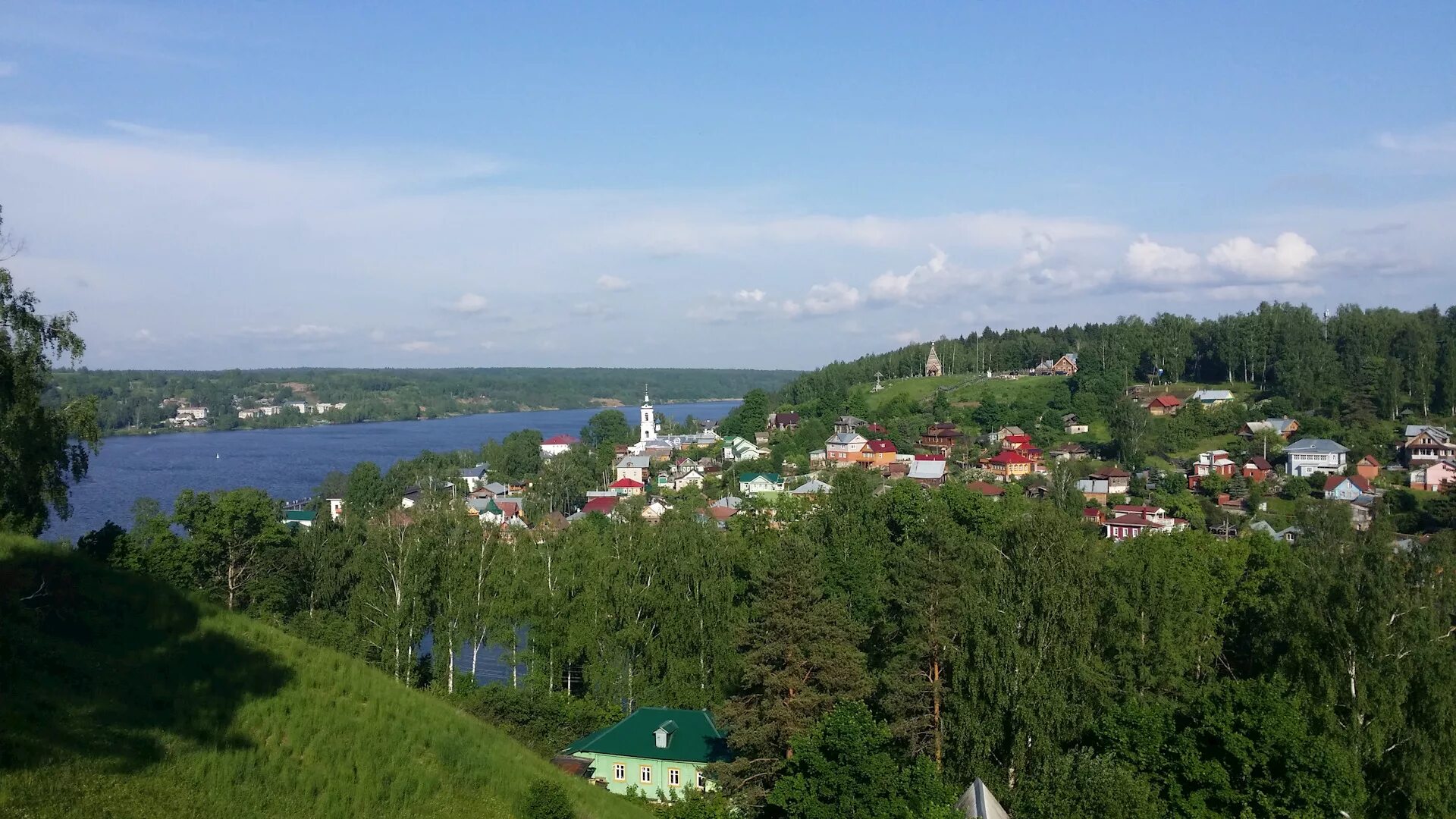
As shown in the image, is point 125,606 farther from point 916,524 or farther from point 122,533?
point 916,524

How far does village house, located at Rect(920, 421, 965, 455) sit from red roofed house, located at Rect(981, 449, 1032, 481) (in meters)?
7.29

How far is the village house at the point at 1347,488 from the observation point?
4403 centimetres

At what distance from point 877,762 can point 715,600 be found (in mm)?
10164

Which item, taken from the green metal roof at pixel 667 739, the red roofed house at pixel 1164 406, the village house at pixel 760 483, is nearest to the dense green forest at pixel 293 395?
the village house at pixel 760 483

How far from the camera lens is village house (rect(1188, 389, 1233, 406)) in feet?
207

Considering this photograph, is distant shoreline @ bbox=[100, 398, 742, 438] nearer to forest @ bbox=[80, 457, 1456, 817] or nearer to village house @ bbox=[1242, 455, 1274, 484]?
village house @ bbox=[1242, 455, 1274, 484]

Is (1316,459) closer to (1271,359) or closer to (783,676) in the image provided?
(1271,359)

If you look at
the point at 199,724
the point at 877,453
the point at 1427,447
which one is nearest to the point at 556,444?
the point at 877,453

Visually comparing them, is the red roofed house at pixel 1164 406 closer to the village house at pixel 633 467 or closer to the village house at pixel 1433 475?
the village house at pixel 1433 475

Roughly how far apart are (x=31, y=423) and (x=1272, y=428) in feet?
190

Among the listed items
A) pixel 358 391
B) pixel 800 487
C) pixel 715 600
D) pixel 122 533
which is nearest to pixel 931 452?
pixel 800 487

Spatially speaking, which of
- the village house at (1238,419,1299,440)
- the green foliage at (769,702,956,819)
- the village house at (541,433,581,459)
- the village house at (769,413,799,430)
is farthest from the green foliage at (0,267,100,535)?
the village house at (541,433,581,459)

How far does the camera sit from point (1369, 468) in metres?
48.1

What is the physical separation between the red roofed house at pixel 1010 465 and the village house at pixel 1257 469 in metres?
10.4
